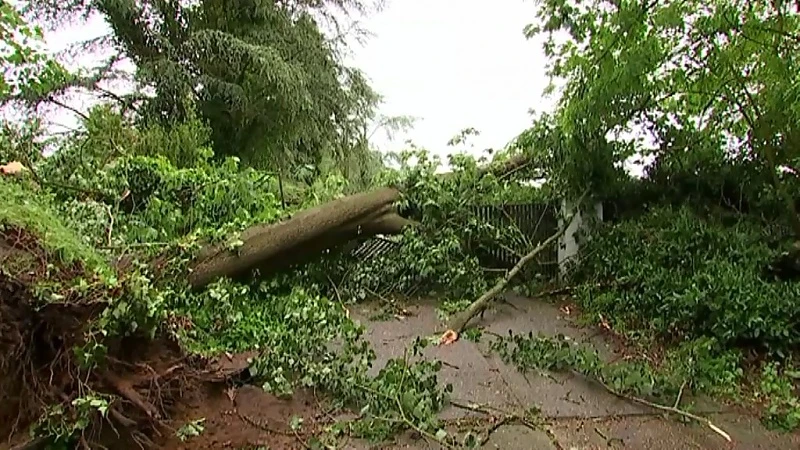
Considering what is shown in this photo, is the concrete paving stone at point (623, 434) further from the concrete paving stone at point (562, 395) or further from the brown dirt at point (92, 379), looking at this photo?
the brown dirt at point (92, 379)

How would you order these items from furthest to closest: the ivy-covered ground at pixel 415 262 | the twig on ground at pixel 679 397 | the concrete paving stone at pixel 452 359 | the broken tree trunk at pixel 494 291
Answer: the broken tree trunk at pixel 494 291 → the concrete paving stone at pixel 452 359 → the twig on ground at pixel 679 397 → the ivy-covered ground at pixel 415 262

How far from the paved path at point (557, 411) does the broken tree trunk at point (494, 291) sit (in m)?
0.12

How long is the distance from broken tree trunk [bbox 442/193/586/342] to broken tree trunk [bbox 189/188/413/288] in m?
0.92

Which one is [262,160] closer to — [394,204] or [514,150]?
[394,204]

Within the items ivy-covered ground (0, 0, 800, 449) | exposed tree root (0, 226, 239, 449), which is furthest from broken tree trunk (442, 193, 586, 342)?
exposed tree root (0, 226, 239, 449)

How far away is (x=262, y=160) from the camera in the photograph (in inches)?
246

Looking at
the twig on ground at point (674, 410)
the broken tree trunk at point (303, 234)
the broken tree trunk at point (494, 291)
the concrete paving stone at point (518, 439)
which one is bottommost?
the twig on ground at point (674, 410)

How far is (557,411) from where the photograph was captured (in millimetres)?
2861

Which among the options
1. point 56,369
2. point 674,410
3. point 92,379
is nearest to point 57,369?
point 56,369

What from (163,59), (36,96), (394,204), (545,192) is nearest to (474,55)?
(545,192)

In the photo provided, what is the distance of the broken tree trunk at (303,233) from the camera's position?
341 cm

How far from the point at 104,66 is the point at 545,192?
4644mm

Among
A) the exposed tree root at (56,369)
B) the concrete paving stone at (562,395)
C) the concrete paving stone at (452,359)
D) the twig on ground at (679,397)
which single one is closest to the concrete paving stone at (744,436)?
the twig on ground at (679,397)

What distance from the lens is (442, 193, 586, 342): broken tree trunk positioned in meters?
3.68
